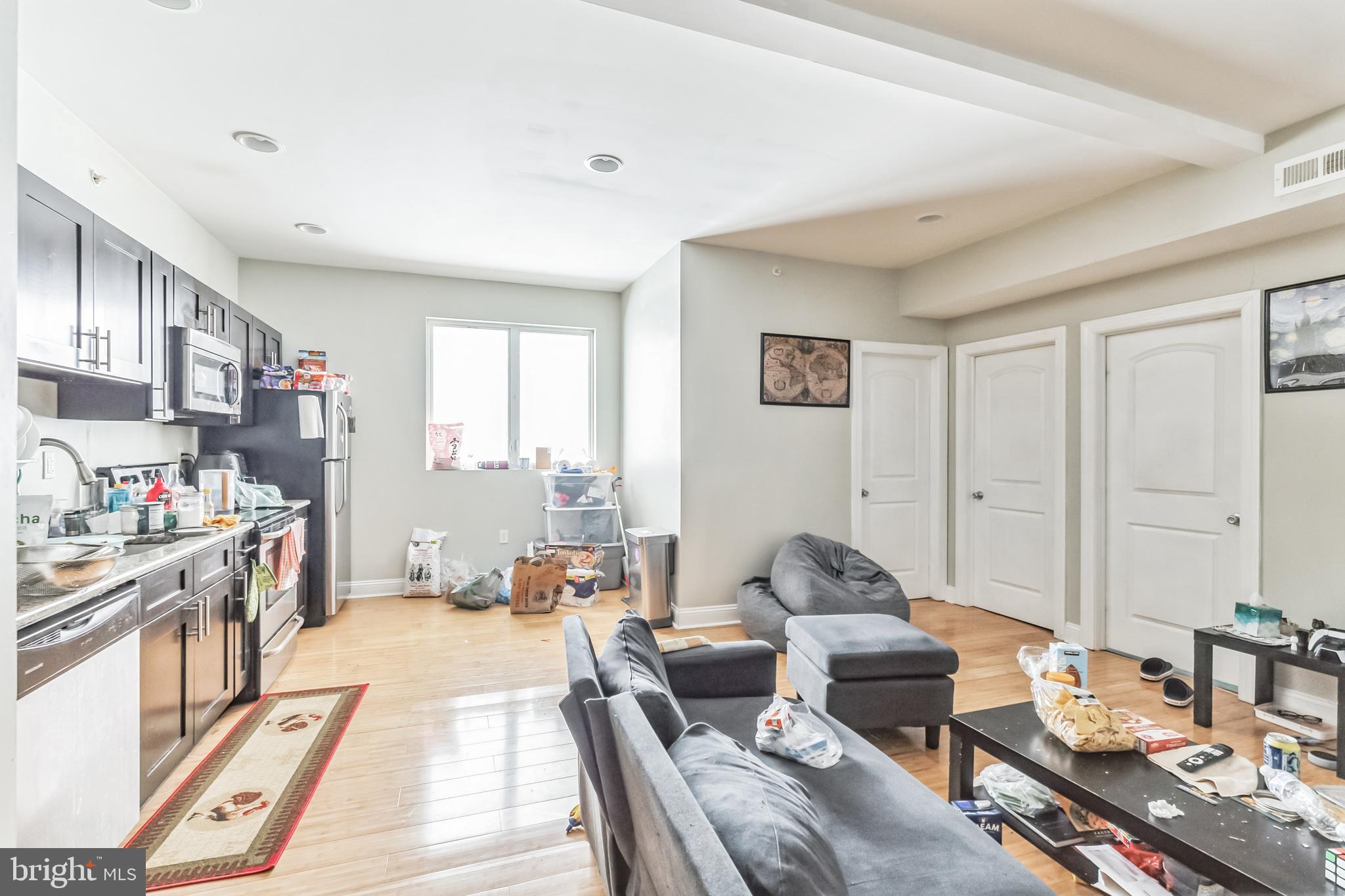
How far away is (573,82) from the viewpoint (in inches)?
94.3

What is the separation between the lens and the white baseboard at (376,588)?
5.00m

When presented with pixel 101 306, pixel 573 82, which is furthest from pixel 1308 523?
pixel 101 306

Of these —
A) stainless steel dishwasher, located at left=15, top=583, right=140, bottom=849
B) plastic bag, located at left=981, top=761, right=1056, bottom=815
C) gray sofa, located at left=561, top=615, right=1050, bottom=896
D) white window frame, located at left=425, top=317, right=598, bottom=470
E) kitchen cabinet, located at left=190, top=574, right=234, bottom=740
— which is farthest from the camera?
white window frame, located at left=425, top=317, right=598, bottom=470

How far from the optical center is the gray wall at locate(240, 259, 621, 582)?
4898mm

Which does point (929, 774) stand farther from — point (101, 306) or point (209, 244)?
point (209, 244)

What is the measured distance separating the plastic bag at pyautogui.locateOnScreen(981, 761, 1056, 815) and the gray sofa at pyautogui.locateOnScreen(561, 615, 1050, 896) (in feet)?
2.17

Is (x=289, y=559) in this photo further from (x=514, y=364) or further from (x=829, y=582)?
(x=829, y=582)

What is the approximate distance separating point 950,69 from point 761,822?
2.38 metres

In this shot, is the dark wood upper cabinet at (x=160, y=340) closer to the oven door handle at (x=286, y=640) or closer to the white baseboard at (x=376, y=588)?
the oven door handle at (x=286, y=640)

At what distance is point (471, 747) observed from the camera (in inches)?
101

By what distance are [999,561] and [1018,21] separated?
3711mm

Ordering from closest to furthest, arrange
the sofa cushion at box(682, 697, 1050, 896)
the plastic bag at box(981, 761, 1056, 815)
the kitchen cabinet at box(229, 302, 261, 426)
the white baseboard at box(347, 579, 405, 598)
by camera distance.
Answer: the sofa cushion at box(682, 697, 1050, 896) < the plastic bag at box(981, 761, 1056, 815) < the kitchen cabinet at box(229, 302, 261, 426) < the white baseboard at box(347, 579, 405, 598)

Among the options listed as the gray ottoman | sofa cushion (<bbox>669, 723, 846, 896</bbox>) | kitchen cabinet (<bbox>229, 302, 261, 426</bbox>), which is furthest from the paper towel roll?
sofa cushion (<bbox>669, 723, 846, 896</bbox>)

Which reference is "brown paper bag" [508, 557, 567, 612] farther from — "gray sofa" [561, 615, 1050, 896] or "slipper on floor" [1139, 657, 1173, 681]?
"slipper on floor" [1139, 657, 1173, 681]
